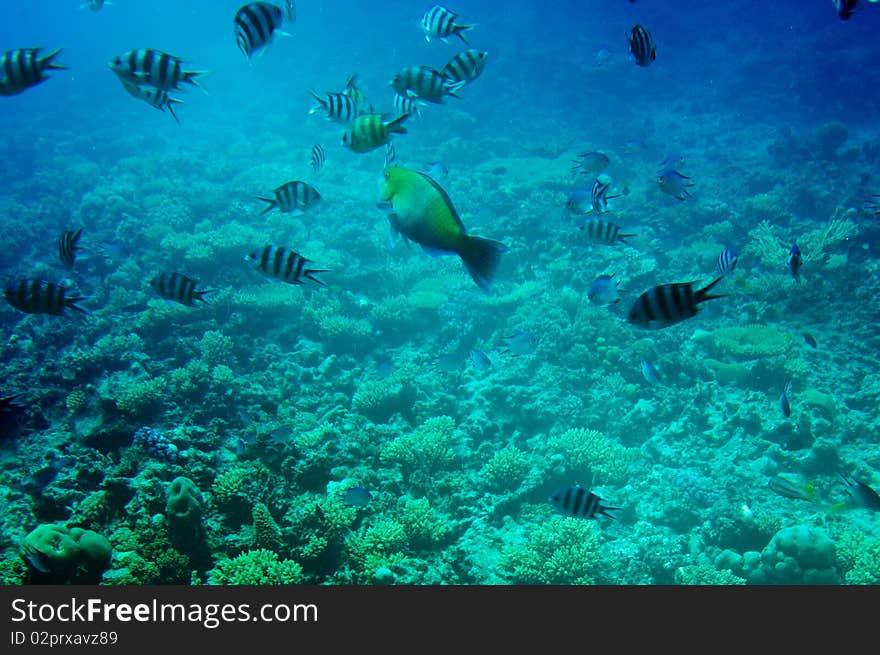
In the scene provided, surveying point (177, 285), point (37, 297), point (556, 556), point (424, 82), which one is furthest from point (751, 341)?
point (37, 297)

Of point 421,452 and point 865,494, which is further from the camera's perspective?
point 421,452

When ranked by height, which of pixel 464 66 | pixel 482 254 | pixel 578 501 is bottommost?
pixel 578 501

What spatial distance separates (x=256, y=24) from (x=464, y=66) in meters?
2.69

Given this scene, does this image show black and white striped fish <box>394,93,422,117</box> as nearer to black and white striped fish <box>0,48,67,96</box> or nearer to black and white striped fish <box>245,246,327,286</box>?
black and white striped fish <box>245,246,327,286</box>

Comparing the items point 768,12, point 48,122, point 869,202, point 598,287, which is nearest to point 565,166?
point 869,202

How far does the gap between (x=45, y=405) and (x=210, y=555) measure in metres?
4.26

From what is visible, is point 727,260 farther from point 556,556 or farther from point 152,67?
point 152,67

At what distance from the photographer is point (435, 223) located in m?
1.84

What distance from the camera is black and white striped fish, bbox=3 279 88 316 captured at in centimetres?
468

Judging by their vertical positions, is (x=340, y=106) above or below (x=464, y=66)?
below

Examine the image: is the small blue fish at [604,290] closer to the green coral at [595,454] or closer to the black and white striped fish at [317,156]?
the green coral at [595,454]

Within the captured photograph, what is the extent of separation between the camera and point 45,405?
6.57 meters

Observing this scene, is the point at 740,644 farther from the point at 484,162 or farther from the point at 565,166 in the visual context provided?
the point at 484,162

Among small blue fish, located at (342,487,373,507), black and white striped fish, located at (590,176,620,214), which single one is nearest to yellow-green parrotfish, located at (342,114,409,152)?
black and white striped fish, located at (590,176,620,214)
